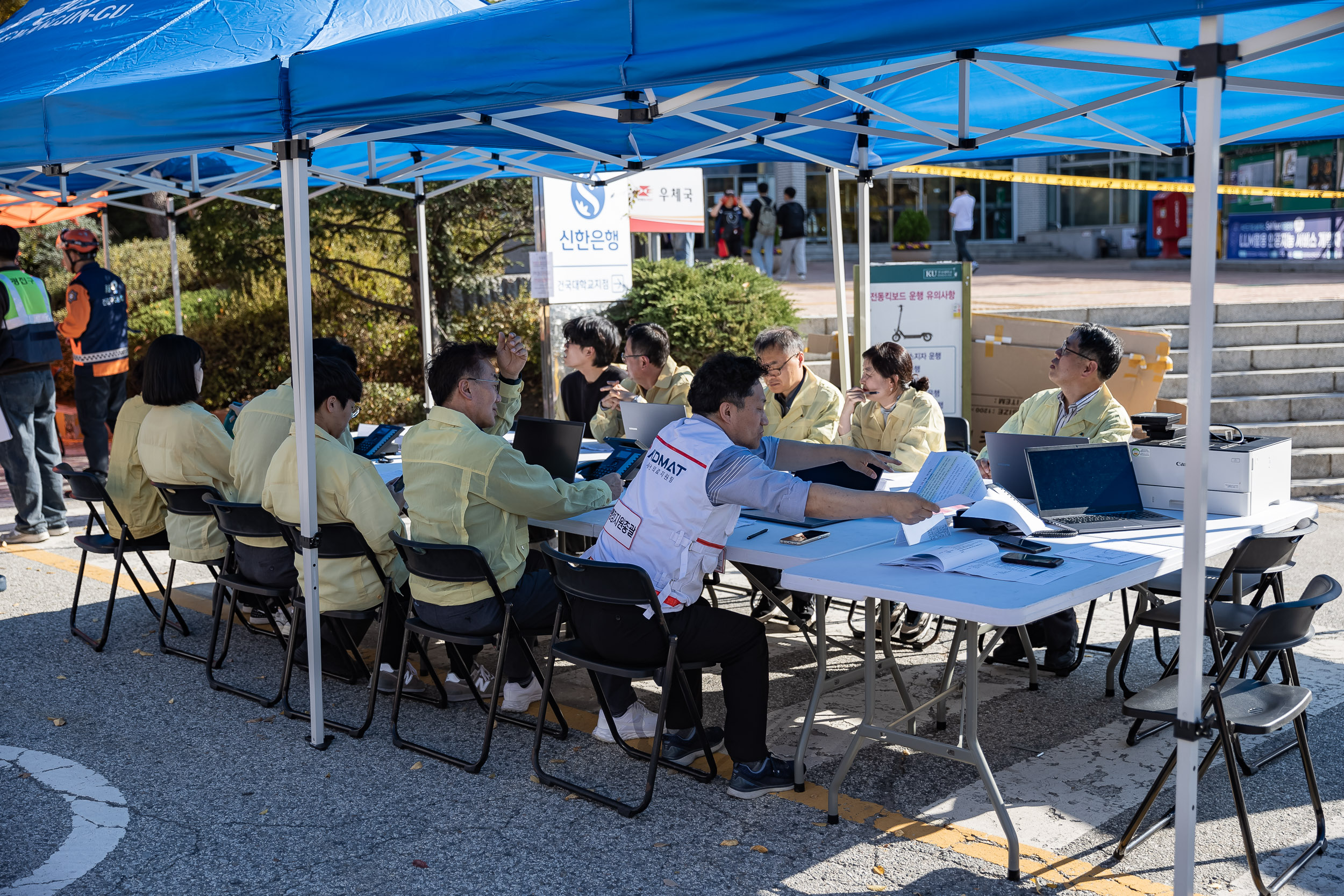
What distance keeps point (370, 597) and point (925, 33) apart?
290 centimetres

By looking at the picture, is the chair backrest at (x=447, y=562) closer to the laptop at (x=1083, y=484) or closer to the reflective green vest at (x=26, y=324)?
the laptop at (x=1083, y=484)

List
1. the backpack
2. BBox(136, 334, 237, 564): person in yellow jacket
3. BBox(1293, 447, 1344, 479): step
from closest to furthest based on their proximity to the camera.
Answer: BBox(136, 334, 237, 564): person in yellow jacket < BBox(1293, 447, 1344, 479): step < the backpack

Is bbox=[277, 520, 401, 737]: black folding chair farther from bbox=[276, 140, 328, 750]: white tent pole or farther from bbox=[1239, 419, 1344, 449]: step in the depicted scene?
bbox=[1239, 419, 1344, 449]: step

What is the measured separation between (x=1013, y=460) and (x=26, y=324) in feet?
A: 20.0

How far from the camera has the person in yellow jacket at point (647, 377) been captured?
6.38m

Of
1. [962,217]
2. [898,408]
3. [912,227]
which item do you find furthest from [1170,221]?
[898,408]

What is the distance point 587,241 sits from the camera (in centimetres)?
996

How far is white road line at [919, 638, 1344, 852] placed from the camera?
11.8 feet

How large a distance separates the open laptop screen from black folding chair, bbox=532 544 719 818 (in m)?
1.40

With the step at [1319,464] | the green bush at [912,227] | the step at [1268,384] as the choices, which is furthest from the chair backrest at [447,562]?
the green bush at [912,227]

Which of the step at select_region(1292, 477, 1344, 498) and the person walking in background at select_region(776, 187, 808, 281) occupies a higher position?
the person walking in background at select_region(776, 187, 808, 281)

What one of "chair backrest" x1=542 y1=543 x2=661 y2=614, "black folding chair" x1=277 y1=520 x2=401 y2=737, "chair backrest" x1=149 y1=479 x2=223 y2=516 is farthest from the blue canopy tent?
"chair backrest" x1=149 y1=479 x2=223 y2=516

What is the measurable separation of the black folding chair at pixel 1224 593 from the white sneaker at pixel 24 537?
6.50 metres

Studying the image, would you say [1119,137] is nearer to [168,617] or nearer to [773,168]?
[168,617]
